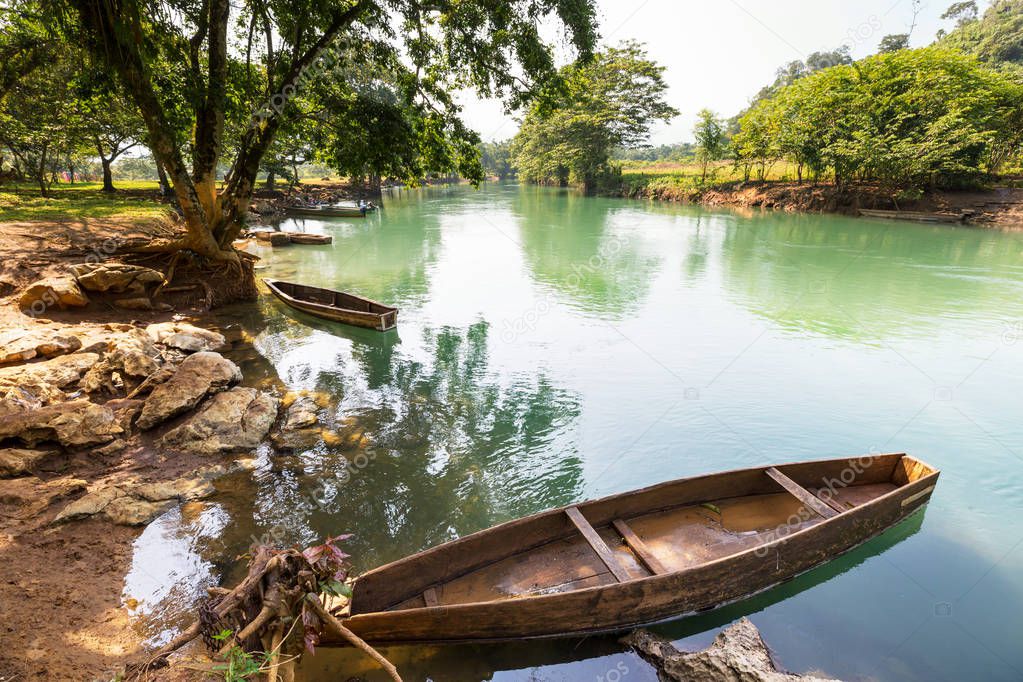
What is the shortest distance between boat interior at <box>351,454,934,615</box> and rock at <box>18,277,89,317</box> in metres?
11.0

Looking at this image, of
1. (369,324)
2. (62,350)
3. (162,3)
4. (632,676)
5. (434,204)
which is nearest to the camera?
(632,676)

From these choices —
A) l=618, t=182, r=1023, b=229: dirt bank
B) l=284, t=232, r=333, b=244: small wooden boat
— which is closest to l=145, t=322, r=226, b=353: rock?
l=284, t=232, r=333, b=244: small wooden boat

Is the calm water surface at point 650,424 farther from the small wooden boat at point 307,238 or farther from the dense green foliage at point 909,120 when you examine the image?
the dense green foliage at point 909,120

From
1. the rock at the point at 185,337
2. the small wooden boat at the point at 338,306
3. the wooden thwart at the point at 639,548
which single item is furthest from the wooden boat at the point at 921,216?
the rock at the point at 185,337

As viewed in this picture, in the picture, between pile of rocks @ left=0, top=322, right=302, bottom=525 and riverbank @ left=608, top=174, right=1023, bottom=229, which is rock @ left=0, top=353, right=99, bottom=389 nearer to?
pile of rocks @ left=0, top=322, right=302, bottom=525

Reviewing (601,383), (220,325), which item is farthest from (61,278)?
(601,383)

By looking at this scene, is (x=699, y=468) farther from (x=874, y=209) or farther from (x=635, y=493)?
(x=874, y=209)

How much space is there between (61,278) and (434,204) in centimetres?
4032

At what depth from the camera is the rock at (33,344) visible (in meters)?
7.51

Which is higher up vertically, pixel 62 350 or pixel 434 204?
pixel 434 204

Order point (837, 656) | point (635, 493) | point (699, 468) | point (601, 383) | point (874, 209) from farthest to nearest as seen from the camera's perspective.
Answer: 1. point (874, 209)
2. point (601, 383)
3. point (699, 468)
4. point (635, 493)
5. point (837, 656)

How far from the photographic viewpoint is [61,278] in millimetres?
10805

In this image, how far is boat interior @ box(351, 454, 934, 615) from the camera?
176 inches

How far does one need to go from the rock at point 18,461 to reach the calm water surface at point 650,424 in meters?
1.75
